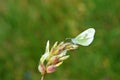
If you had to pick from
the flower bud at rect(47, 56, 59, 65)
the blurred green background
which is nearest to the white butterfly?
the flower bud at rect(47, 56, 59, 65)

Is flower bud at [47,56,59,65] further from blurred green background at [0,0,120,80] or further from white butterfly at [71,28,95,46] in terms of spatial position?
blurred green background at [0,0,120,80]

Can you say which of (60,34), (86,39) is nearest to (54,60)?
(86,39)

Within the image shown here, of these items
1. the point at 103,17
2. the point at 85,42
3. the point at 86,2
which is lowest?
the point at 85,42

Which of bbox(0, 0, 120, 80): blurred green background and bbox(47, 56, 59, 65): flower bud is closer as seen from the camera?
bbox(47, 56, 59, 65): flower bud

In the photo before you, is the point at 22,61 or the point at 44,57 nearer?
the point at 44,57

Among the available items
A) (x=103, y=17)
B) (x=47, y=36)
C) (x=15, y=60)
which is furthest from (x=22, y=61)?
(x=103, y=17)

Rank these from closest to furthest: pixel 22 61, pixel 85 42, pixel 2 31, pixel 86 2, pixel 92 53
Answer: pixel 85 42 < pixel 92 53 < pixel 86 2 < pixel 22 61 < pixel 2 31

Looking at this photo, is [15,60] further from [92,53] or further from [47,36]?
[92,53]

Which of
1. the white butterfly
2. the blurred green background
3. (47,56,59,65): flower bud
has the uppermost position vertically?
the blurred green background

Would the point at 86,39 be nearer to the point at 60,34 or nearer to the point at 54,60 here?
the point at 54,60
